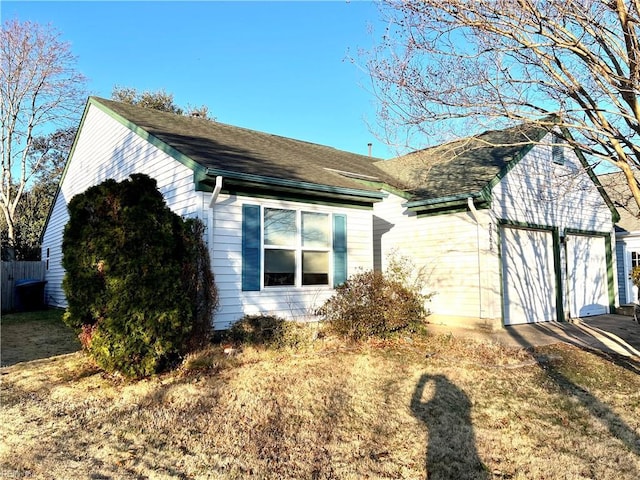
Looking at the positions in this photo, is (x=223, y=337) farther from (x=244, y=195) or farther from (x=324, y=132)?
(x=324, y=132)

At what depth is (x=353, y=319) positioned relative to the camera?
8.38m

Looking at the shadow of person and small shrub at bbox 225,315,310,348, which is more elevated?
small shrub at bbox 225,315,310,348

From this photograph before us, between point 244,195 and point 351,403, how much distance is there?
15.1ft

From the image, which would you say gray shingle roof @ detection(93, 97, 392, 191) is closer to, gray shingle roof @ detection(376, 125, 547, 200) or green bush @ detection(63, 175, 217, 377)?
gray shingle roof @ detection(376, 125, 547, 200)

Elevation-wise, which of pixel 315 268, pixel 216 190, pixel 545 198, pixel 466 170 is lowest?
pixel 315 268

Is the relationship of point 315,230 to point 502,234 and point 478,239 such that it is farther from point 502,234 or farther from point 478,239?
point 502,234

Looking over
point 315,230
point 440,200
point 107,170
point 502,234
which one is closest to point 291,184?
point 315,230

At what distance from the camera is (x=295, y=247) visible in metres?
9.20

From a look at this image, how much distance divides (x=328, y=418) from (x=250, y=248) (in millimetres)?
4232

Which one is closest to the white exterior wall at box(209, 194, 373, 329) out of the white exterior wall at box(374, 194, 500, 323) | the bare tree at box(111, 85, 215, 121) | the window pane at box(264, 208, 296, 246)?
the window pane at box(264, 208, 296, 246)

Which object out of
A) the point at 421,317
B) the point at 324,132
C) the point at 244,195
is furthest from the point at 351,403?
the point at 324,132

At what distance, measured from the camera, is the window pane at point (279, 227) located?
8891mm

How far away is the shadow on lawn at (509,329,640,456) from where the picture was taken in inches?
179

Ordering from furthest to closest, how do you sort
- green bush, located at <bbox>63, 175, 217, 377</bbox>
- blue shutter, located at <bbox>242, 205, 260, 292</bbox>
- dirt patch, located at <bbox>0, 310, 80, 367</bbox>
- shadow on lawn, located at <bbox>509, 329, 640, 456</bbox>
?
blue shutter, located at <bbox>242, 205, 260, 292</bbox>, dirt patch, located at <bbox>0, 310, 80, 367</bbox>, green bush, located at <bbox>63, 175, 217, 377</bbox>, shadow on lawn, located at <bbox>509, 329, 640, 456</bbox>
